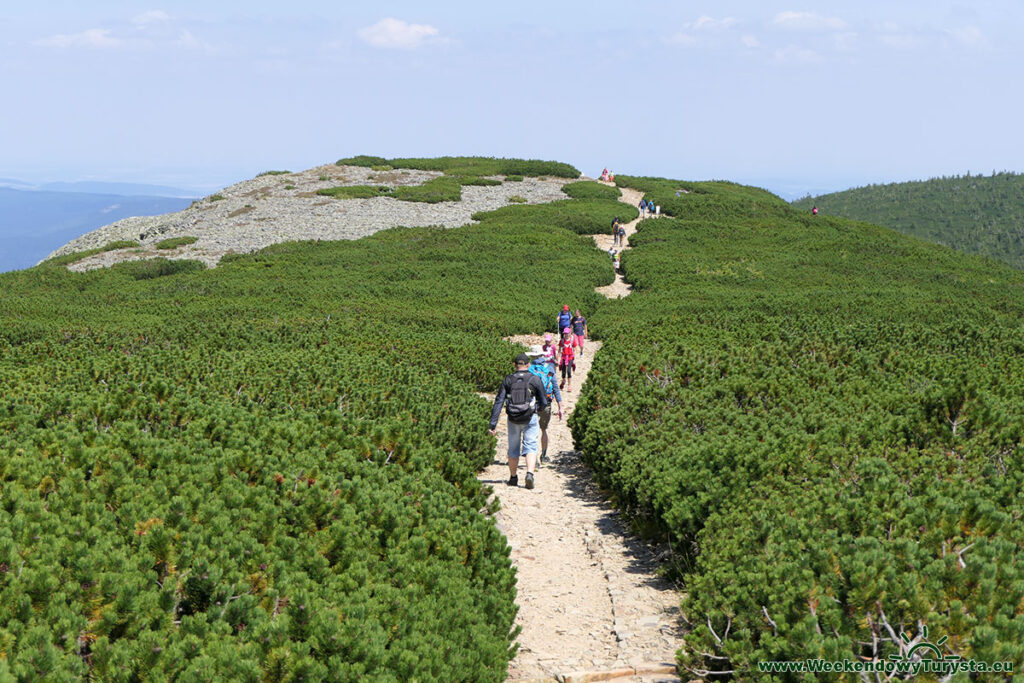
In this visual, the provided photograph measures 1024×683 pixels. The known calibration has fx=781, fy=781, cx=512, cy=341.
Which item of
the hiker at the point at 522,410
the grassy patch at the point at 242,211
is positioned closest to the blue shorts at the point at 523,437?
the hiker at the point at 522,410

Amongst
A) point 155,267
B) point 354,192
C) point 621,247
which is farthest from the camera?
point 354,192

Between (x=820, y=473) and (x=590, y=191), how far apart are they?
51.7 metres

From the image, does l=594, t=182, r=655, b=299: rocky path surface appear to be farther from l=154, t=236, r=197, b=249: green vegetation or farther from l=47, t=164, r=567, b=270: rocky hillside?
l=154, t=236, r=197, b=249: green vegetation

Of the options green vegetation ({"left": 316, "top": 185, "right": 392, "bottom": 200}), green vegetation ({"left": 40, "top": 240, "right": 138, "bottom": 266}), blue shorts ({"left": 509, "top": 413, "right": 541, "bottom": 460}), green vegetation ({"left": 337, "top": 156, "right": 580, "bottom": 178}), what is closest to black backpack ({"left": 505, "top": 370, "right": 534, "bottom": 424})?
blue shorts ({"left": 509, "top": 413, "right": 541, "bottom": 460})

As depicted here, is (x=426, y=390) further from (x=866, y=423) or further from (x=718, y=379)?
(x=866, y=423)

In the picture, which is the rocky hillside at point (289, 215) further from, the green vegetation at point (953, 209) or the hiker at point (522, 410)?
the green vegetation at point (953, 209)

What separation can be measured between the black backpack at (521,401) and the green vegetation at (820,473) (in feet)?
3.98

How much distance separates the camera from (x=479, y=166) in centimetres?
7119

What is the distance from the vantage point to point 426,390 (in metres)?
13.3

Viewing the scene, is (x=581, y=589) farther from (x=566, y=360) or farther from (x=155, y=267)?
(x=155, y=267)

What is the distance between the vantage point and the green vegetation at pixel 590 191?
5750 cm

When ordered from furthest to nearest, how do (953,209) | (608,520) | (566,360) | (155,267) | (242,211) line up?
(953,209), (242,211), (155,267), (566,360), (608,520)

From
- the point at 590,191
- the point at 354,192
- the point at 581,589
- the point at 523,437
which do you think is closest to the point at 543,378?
the point at 523,437

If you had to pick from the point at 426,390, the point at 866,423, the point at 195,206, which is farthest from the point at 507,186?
the point at 866,423
